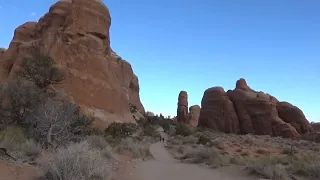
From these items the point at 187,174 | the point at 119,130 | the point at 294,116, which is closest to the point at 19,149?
the point at 187,174

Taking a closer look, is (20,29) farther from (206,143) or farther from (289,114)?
(289,114)

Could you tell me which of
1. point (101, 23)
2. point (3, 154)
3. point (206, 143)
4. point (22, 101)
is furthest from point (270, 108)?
point (3, 154)

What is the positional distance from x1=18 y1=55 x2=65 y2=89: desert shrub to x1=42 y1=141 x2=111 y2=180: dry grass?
18.6 m

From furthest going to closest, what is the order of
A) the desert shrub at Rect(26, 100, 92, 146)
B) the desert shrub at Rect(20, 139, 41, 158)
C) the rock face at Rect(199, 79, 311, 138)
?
the rock face at Rect(199, 79, 311, 138) → the desert shrub at Rect(26, 100, 92, 146) → the desert shrub at Rect(20, 139, 41, 158)

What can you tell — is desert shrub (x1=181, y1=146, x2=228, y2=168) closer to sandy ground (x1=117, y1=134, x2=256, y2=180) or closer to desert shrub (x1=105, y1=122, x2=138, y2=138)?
sandy ground (x1=117, y1=134, x2=256, y2=180)

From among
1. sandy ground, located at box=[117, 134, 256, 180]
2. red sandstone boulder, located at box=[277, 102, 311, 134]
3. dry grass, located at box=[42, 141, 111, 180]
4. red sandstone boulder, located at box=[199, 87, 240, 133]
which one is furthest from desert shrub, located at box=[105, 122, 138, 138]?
red sandstone boulder, located at box=[277, 102, 311, 134]

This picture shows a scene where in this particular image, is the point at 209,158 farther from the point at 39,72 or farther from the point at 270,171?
the point at 39,72

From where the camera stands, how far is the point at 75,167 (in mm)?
7113

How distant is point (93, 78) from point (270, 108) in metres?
34.0

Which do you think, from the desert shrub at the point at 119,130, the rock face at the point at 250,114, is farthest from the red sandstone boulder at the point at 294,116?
the desert shrub at the point at 119,130

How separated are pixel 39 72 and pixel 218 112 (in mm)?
38936

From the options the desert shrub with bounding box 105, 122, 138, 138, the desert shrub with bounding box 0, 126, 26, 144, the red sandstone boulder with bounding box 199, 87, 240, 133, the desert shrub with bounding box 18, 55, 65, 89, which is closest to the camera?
the desert shrub with bounding box 0, 126, 26, 144

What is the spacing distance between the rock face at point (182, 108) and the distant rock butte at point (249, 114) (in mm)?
21807

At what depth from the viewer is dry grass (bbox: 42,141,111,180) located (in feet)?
23.0
